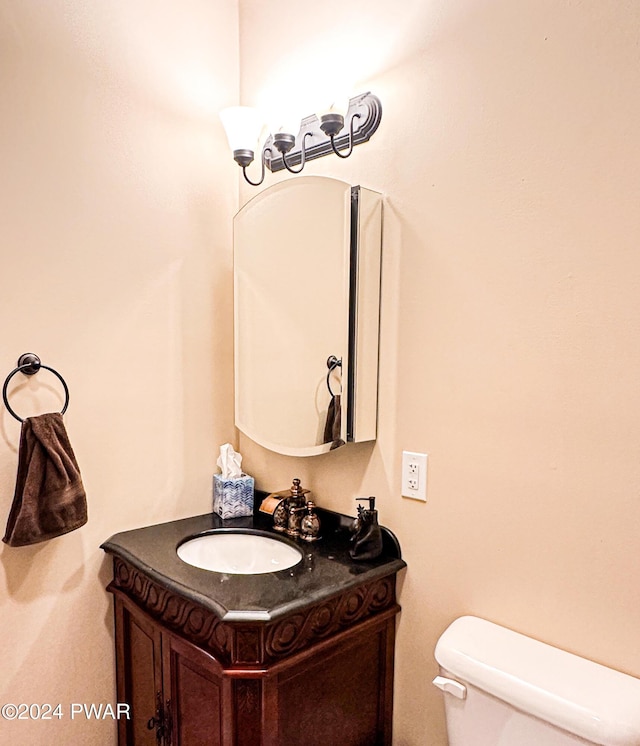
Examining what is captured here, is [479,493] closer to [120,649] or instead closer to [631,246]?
[631,246]

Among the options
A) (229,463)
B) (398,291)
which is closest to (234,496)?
(229,463)

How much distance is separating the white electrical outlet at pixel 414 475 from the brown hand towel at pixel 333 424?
181 mm

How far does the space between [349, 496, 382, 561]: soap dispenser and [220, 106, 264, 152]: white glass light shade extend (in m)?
1.09

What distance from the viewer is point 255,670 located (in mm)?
1112

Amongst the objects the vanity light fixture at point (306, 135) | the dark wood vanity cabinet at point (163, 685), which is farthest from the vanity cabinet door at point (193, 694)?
the vanity light fixture at point (306, 135)

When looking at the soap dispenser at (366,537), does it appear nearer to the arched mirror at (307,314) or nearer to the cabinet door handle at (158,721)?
the arched mirror at (307,314)

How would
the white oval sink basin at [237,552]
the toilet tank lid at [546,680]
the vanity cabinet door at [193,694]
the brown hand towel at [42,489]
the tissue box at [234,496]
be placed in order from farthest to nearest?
the tissue box at [234,496]
the white oval sink basin at [237,552]
the brown hand towel at [42,489]
the vanity cabinet door at [193,694]
the toilet tank lid at [546,680]

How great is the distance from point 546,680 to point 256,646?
22.2 inches

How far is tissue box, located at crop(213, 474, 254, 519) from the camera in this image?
1720mm

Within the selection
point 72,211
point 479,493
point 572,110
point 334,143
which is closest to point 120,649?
point 479,493

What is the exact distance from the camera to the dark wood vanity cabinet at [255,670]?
1126 millimetres

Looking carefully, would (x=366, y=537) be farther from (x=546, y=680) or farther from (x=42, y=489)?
(x=42, y=489)

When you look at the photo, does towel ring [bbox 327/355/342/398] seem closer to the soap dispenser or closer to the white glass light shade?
the soap dispenser

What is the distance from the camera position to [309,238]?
155cm
